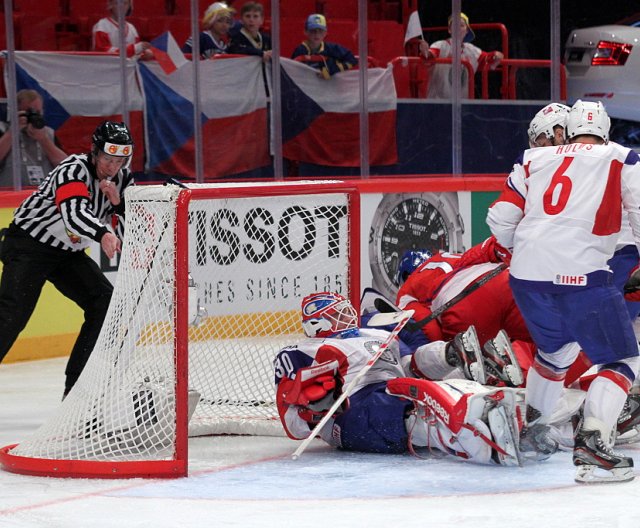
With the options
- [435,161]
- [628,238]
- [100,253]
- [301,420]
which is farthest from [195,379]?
[435,161]

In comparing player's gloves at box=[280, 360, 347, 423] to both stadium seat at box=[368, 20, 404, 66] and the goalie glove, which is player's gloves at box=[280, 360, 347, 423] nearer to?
the goalie glove

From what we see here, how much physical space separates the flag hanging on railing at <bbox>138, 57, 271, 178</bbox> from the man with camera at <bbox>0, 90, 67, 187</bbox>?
0.59 meters

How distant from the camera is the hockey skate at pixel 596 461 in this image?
3.96 m

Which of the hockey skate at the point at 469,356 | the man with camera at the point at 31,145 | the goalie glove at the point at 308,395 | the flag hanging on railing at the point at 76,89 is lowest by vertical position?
the goalie glove at the point at 308,395

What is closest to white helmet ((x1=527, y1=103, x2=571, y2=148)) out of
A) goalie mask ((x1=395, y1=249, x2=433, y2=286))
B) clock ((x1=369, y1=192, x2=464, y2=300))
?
goalie mask ((x1=395, y1=249, x2=433, y2=286))

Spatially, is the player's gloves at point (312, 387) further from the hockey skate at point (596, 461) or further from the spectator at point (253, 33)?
the spectator at point (253, 33)

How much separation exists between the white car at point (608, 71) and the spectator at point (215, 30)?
2.85 meters

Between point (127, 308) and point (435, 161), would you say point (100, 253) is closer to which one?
point (435, 161)

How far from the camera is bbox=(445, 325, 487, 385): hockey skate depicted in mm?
4441

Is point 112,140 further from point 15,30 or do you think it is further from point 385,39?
point 385,39

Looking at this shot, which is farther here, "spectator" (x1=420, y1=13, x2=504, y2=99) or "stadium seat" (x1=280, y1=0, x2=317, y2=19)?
"spectator" (x1=420, y1=13, x2=504, y2=99)

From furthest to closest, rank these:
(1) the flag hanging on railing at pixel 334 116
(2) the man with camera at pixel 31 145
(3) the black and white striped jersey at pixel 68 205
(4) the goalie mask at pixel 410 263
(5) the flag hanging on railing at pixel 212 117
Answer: (1) the flag hanging on railing at pixel 334 116 → (5) the flag hanging on railing at pixel 212 117 → (2) the man with camera at pixel 31 145 → (4) the goalie mask at pixel 410 263 → (3) the black and white striped jersey at pixel 68 205

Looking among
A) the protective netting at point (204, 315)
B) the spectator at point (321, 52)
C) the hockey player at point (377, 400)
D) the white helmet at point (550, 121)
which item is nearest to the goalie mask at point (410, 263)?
the protective netting at point (204, 315)

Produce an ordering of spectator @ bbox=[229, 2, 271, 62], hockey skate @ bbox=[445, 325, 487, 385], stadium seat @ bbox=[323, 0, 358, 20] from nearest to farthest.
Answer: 1. hockey skate @ bbox=[445, 325, 487, 385]
2. spectator @ bbox=[229, 2, 271, 62]
3. stadium seat @ bbox=[323, 0, 358, 20]
